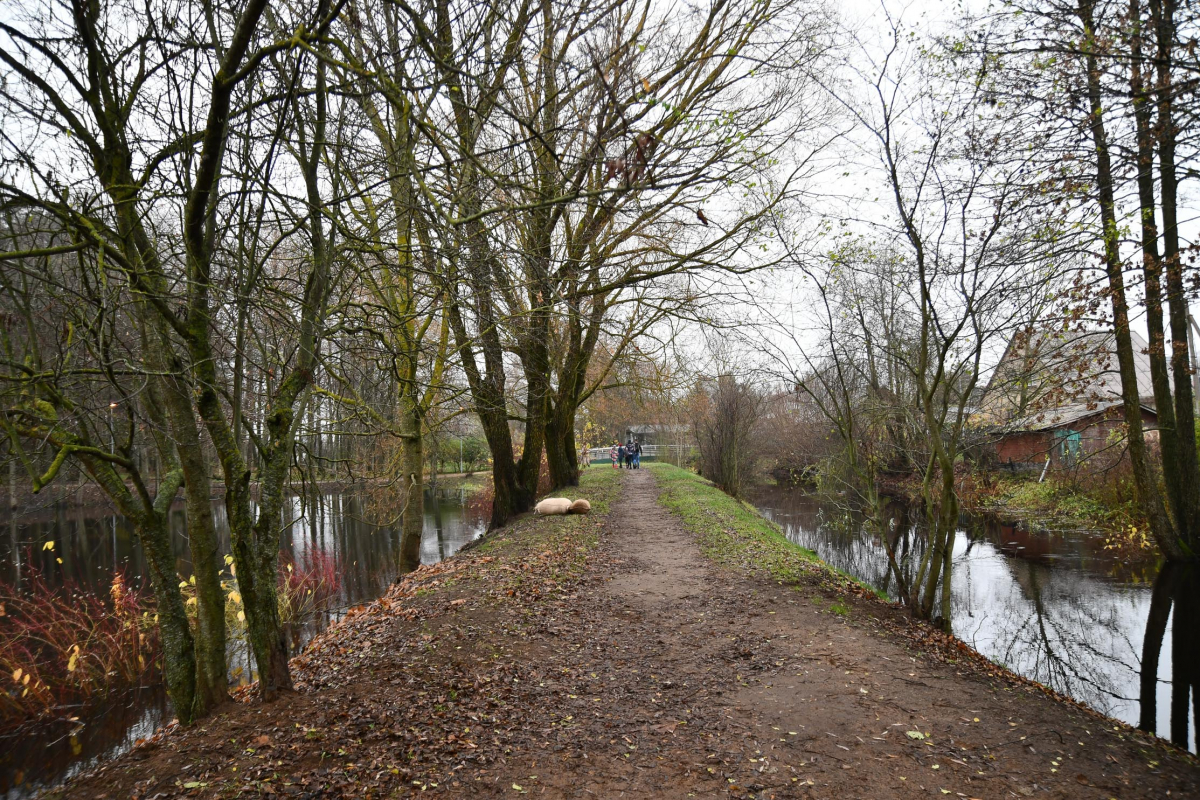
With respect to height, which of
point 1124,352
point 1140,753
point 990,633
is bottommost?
point 990,633

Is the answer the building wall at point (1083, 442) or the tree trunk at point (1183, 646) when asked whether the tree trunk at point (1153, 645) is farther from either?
the building wall at point (1083, 442)

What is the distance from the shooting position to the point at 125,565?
14.2 metres

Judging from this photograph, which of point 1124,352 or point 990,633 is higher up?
point 1124,352

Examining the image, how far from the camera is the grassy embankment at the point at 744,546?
8.80 m

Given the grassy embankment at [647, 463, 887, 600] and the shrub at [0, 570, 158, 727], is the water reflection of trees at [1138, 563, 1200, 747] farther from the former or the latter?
the shrub at [0, 570, 158, 727]

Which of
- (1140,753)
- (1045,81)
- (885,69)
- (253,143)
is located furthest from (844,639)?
(253,143)

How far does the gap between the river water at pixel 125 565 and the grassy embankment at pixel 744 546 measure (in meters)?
5.54

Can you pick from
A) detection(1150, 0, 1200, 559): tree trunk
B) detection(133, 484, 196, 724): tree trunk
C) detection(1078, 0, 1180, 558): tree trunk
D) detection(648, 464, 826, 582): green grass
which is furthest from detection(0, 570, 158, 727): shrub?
detection(1150, 0, 1200, 559): tree trunk

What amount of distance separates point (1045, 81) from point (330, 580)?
12973mm

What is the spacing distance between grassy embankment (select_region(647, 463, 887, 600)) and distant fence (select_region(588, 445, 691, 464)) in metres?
21.4

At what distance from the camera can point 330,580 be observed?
12383mm

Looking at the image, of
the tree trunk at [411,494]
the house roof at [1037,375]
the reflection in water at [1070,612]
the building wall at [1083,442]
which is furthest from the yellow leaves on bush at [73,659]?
the building wall at [1083,442]

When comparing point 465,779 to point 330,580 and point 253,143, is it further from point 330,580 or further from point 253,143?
point 330,580

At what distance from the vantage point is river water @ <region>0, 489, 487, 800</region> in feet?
22.2
